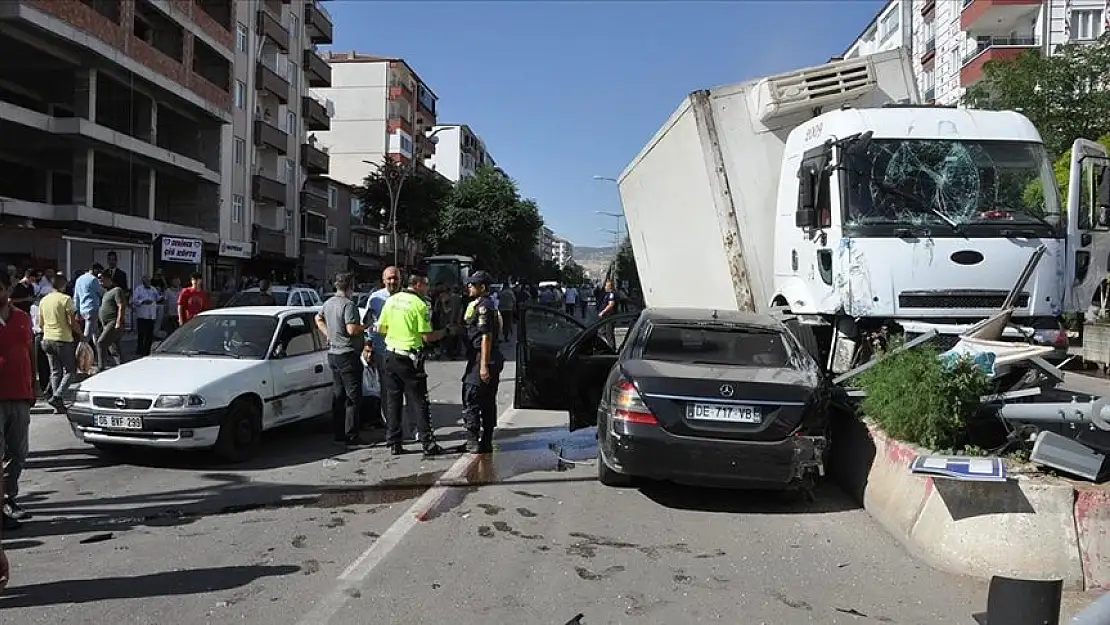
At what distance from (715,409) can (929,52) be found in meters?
50.0

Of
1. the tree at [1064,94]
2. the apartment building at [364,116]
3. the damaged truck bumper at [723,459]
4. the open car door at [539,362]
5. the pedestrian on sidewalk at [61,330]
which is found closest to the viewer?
the damaged truck bumper at [723,459]

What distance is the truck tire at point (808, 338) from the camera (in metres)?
8.31

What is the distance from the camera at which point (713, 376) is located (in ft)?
21.5

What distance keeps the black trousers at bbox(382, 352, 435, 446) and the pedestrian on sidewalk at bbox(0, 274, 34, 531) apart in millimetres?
3191

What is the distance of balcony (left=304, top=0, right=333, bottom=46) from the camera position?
165 ft

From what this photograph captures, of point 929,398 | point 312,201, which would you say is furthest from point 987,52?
point 929,398

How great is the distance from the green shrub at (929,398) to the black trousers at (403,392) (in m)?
4.18

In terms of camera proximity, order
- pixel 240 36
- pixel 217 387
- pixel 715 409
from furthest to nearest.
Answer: pixel 240 36 → pixel 217 387 → pixel 715 409

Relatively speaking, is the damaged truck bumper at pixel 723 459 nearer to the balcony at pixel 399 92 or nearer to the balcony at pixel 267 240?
the balcony at pixel 267 240

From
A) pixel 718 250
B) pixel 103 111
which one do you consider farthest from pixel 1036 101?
pixel 103 111

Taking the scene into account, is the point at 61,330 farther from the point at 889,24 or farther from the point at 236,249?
the point at 889,24

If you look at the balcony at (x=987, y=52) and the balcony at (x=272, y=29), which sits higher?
the balcony at (x=272, y=29)

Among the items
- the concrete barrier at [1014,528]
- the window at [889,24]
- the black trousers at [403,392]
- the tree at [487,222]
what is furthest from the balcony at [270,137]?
the concrete barrier at [1014,528]

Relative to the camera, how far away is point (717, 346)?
23.8ft
